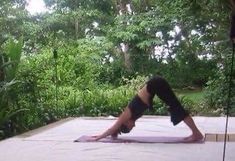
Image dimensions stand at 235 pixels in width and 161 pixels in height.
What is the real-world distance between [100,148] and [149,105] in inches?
27.2

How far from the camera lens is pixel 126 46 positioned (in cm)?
1202

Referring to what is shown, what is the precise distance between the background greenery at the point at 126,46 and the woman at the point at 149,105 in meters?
3.62

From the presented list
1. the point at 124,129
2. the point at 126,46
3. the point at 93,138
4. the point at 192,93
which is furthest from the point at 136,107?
the point at 126,46

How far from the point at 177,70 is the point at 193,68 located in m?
0.42

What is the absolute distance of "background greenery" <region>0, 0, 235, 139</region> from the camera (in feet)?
29.3

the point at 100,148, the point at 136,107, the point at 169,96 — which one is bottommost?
the point at 100,148

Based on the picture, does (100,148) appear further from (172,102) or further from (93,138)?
(172,102)

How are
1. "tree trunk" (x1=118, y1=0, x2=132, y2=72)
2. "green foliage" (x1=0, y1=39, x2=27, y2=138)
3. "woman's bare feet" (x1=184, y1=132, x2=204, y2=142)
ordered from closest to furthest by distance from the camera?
"woman's bare feet" (x1=184, y1=132, x2=204, y2=142)
"green foliage" (x1=0, y1=39, x2=27, y2=138)
"tree trunk" (x1=118, y1=0, x2=132, y2=72)

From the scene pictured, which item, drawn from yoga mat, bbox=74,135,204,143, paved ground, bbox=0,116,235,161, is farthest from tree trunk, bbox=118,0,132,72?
yoga mat, bbox=74,135,204,143

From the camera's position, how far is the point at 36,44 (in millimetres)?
11664

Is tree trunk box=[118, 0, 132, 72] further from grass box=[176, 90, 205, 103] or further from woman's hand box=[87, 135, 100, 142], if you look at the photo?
woman's hand box=[87, 135, 100, 142]

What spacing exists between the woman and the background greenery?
3.62 meters

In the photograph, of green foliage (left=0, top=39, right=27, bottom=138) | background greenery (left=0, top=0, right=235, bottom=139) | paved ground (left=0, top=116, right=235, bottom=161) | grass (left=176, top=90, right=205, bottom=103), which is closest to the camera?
paved ground (left=0, top=116, right=235, bottom=161)

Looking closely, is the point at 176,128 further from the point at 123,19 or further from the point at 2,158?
the point at 123,19
